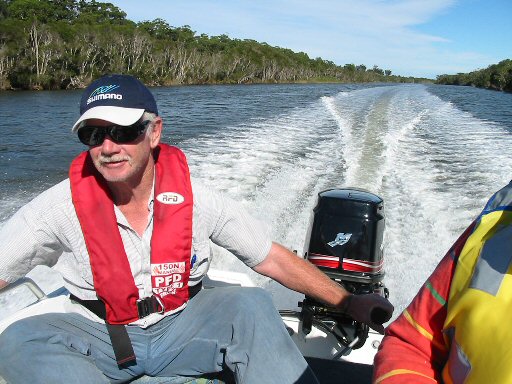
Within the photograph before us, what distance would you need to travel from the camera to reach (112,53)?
4353cm

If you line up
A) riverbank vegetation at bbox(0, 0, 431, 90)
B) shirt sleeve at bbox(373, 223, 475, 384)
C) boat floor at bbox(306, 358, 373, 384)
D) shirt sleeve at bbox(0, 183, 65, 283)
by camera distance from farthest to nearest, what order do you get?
riverbank vegetation at bbox(0, 0, 431, 90) < boat floor at bbox(306, 358, 373, 384) < shirt sleeve at bbox(0, 183, 65, 283) < shirt sleeve at bbox(373, 223, 475, 384)

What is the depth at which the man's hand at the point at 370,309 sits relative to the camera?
1.70 meters

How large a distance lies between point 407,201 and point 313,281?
3.38 m

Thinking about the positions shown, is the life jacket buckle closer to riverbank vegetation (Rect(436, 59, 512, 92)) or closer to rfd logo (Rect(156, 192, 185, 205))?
rfd logo (Rect(156, 192, 185, 205))

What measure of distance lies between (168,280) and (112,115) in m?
0.59

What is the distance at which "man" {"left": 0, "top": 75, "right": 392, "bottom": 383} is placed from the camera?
5.33 ft

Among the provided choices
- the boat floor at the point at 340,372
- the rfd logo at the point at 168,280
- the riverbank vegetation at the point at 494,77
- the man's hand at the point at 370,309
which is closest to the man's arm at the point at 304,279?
the man's hand at the point at 370,309

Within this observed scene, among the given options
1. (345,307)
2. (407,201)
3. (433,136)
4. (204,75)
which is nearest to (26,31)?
(204,75)

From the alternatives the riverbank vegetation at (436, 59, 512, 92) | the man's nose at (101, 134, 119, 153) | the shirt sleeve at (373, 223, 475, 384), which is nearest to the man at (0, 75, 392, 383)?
the man's nose at (101, 134, 119, 153)

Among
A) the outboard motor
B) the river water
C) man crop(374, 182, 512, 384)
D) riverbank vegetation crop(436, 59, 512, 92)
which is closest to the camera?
man crop(374, 182, 512, 384)

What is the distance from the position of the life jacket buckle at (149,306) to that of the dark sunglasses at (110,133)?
1.79ft

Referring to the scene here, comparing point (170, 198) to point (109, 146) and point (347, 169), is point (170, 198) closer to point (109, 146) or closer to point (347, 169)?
point (109, 146)

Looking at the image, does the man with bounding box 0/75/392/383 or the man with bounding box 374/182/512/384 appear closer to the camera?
the man with bounding box 374/182/512/384

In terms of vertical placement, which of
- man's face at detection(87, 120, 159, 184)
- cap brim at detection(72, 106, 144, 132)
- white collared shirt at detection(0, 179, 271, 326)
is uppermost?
cap brim at detection(72, 106, 144, 132)
